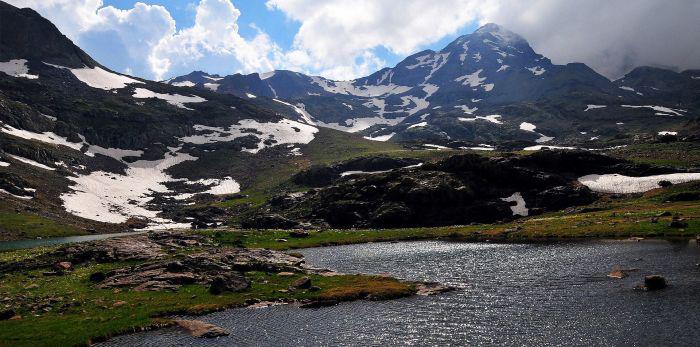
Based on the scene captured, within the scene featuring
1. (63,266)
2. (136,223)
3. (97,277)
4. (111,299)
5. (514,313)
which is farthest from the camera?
(136,223)

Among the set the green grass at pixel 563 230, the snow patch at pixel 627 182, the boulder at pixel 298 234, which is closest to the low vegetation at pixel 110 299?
the green grass at pixel 563 230

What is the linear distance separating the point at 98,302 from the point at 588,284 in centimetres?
5505

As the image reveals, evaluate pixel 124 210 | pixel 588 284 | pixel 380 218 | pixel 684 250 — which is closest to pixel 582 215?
pixel 684 250

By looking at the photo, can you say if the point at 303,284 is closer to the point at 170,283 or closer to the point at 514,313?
the point at 170,283

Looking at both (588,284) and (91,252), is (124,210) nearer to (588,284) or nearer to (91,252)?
(91,252)

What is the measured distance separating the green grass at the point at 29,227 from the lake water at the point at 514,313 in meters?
119

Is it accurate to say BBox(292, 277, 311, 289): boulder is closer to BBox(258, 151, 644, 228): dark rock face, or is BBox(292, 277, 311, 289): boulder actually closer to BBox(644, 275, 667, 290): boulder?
BBox(644, 275, 667, 290): boulder

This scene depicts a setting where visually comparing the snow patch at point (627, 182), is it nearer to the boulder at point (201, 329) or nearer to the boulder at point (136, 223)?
the boulder at point (201, 329)

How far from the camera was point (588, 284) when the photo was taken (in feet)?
172

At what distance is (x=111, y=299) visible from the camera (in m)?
52.7

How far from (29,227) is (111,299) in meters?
113

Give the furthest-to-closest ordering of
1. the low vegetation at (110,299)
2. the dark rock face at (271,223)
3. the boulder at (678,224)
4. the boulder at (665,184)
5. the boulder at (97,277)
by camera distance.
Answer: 1. the dark rock face at (271,223)
2. the boulder at (665,184)
3. the boulder at (678,224)
4. the boulder at (97,277)
5. the low vegetation at (110,299)

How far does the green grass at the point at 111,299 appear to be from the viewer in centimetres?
4119

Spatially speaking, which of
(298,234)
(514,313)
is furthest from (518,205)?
(514,313)
